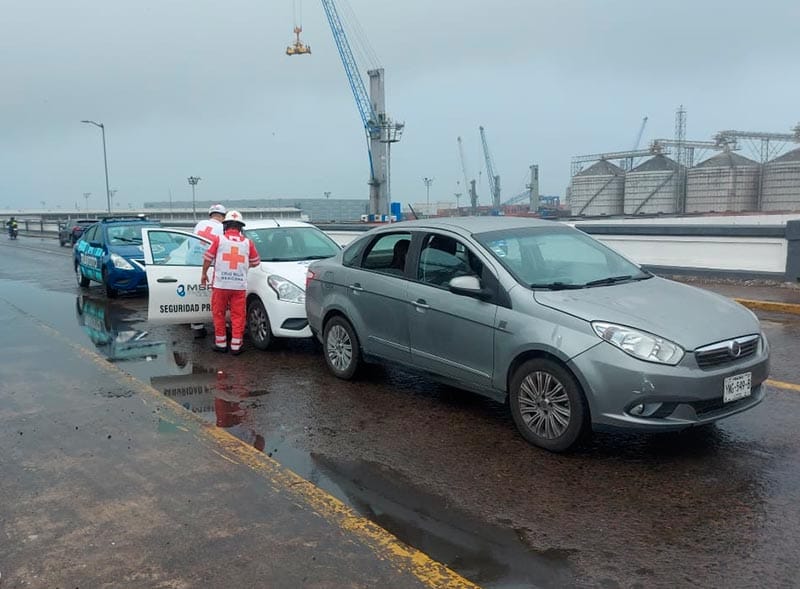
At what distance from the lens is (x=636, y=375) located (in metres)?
4.39

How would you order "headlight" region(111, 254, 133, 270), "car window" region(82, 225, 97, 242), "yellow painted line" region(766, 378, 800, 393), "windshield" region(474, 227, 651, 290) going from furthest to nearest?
"car window" region(82, 225, 97, 242)
"headlight" region(111, 254, 133, 270)
"yellow painted line" region(766, 378, 800, 393)
"windshield" region(474, 227, 651, 290)

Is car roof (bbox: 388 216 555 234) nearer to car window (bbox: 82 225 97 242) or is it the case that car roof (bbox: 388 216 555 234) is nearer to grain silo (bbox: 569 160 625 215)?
car window (bbox: 82 225 97 242)

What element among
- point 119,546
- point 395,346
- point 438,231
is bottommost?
point 119,546

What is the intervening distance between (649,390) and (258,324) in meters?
5.31

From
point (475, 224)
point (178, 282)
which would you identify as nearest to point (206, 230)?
point (178, 282)

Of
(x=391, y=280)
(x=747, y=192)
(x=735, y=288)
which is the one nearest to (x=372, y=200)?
(x=747, y=192)

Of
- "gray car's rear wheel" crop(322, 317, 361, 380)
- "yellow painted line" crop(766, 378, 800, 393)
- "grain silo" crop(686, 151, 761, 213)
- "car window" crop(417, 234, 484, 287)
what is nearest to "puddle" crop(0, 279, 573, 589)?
"gray car's rear wheel" crop(322, 317, 361, 380)

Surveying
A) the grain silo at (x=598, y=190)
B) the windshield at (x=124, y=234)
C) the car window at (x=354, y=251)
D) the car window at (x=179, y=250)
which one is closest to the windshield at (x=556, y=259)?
the car window at (x=354, y=251)

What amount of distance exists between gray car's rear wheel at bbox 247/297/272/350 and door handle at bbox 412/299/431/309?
2912 mm

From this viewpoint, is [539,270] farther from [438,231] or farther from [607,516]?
[607,516]

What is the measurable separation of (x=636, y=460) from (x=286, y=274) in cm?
477

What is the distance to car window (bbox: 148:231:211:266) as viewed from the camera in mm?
9086

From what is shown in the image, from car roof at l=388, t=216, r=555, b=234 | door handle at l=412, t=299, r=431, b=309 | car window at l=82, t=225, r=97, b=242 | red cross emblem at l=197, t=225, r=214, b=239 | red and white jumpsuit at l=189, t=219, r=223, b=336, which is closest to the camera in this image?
door handle at l=412, t=299, r=431, b=309

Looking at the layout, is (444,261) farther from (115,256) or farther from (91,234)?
(91,234)
